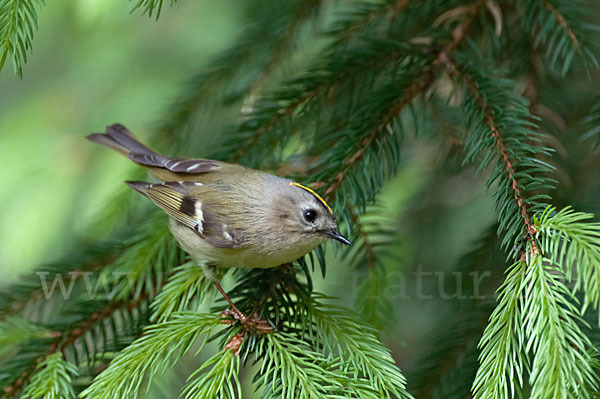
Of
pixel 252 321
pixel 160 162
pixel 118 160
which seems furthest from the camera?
pixel 118 160

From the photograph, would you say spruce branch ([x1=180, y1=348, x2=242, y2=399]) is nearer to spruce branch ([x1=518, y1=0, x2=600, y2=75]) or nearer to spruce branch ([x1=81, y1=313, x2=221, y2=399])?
spruce branch ([x1=81, y1=313, x2=221, y2=399])

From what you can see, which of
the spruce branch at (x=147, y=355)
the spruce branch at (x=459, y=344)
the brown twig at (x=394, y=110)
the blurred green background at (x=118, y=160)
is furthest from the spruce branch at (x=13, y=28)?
the spruce branch at (x=459, y=344)

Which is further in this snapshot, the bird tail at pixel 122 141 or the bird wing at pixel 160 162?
the bird tail at pixel 122 141

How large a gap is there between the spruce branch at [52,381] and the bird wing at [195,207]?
516 mm

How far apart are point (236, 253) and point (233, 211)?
18 cm

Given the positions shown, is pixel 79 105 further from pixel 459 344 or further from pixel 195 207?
pixel 459 344

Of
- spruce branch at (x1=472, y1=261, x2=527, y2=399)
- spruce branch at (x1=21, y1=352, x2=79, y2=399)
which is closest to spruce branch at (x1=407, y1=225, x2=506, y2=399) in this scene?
spruce branch at (x1=472, y1=261, x2=527, y2=399)

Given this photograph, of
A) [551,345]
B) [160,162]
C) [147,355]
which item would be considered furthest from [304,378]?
[160,162]

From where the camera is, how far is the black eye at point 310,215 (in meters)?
1.70

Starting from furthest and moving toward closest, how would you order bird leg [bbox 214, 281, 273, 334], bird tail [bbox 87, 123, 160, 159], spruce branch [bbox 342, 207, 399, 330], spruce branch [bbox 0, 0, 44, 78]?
bird tail [bbox 87, 123, 160, 159] < spruce branch [bbox 342, 207, 399, 330] < bird leg [bbox 214, 281, 273, 334] < spruce branch [bbox 0, 0, 44, 78]

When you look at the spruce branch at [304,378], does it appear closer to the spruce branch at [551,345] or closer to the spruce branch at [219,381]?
the spruce branch at [219,381]

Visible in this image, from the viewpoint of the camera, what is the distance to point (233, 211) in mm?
1858

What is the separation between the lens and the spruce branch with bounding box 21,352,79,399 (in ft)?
4.42

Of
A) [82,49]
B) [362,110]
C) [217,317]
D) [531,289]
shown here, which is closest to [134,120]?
[82,49]
